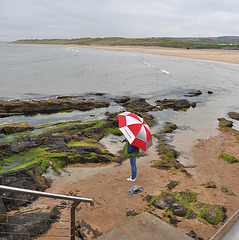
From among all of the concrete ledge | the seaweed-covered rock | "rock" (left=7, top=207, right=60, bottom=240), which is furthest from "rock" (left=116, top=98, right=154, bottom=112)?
the concrete ledge

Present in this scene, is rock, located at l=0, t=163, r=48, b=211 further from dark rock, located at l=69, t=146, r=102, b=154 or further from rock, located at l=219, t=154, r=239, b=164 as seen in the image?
rock, located at l=219, t=154, r=239, b=164

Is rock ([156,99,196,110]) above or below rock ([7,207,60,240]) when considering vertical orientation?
below

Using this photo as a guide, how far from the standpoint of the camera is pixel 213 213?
20.9 ft

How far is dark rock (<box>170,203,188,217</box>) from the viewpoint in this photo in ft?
20.9

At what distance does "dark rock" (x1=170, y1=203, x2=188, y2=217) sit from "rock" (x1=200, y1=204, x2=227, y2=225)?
53cm

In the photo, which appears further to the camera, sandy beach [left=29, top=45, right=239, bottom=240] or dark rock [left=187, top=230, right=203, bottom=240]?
sandy beach [left=29, top=45, right=239, bottom=240]

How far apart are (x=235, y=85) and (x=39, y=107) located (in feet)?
93.9

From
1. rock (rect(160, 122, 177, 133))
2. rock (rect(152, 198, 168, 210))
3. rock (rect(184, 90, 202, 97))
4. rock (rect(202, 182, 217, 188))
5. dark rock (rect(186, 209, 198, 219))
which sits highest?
rock (rect(184, 90, 202, 97))

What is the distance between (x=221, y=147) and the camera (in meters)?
12.2

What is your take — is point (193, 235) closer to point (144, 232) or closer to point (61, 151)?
point (144, 232)

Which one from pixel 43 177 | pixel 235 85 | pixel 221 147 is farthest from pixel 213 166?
pixel 235 85

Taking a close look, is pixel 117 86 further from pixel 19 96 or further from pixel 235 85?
pixel 235 85

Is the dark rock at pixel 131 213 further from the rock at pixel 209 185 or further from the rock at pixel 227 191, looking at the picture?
the rock at pixel 227 191

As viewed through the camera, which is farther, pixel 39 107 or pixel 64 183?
pixel 39 107
